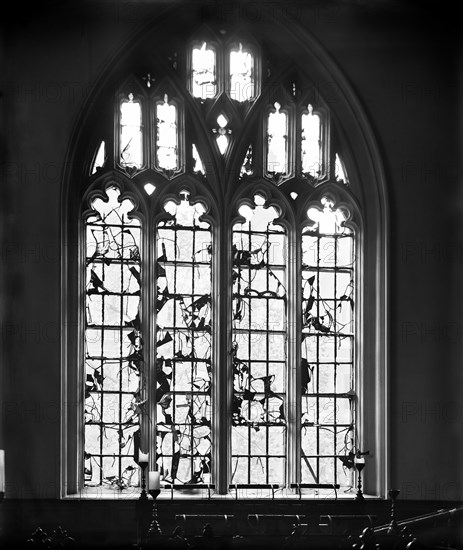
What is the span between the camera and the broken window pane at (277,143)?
858 centimetres

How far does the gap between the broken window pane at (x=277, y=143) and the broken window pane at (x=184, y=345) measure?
750 mm

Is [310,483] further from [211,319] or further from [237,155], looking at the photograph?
[237,155]

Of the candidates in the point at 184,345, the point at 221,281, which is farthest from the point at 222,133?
the point at 184,345

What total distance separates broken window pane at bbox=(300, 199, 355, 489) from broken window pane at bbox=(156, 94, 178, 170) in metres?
1.28

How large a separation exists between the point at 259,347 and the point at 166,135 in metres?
1.97

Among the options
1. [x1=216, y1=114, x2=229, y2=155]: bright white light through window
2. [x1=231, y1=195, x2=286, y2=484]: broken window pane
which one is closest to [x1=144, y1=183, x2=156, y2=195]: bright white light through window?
[x1=216, y1=114, x2=229, y2=155]: bright white light through window

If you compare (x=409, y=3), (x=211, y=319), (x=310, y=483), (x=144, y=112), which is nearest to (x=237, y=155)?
(x=144, y=112)

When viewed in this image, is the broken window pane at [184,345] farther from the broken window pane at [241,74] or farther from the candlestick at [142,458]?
the broken window pane at [241,74]

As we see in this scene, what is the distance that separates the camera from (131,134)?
8.44m

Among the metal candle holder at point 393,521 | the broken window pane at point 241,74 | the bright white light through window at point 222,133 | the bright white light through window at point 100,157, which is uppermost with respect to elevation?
the broken window pane at point 241,74

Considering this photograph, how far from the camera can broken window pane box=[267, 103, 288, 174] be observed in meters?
8.58

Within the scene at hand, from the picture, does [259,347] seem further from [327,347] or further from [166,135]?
[166,135]

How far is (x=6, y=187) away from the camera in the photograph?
312 inches

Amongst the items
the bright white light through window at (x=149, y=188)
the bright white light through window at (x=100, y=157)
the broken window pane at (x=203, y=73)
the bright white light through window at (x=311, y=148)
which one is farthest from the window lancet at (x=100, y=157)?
the bright white light through window at (x=311, y=148)
